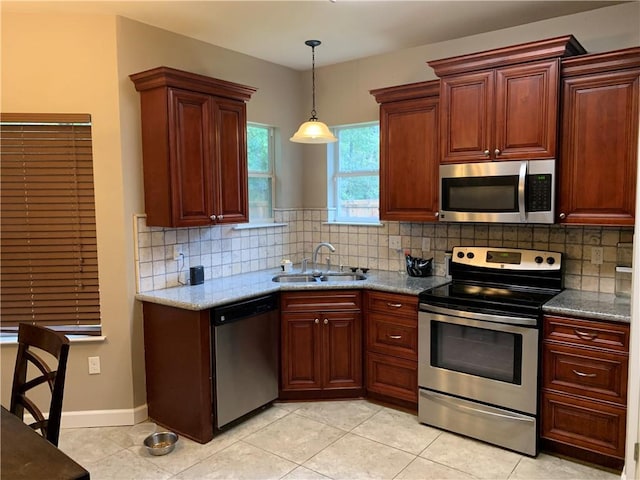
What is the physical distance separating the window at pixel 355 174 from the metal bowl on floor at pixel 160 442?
224 cm

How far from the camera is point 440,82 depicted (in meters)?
3.20

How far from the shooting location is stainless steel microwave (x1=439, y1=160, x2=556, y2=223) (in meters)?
2.88

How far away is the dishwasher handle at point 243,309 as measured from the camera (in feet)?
9.70

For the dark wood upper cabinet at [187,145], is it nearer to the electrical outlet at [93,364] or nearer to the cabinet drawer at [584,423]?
the electrical outlet at [93,364]

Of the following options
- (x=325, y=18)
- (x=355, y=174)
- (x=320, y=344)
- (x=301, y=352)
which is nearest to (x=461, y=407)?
(x=320, y=344)

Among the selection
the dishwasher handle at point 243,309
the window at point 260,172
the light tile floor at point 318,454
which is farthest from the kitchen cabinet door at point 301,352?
the window at point 260,172

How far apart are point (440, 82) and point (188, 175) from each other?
1754 millimetres

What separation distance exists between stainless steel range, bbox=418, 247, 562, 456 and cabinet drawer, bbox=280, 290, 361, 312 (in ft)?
1.73

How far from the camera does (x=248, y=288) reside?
332 cm

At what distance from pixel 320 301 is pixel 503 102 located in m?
1.75

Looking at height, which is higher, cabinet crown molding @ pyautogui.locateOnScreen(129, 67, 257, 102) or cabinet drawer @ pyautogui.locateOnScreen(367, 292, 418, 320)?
cabinet crown molding @ pyautogui.locateOnScreen(129, 67, 257, 102)

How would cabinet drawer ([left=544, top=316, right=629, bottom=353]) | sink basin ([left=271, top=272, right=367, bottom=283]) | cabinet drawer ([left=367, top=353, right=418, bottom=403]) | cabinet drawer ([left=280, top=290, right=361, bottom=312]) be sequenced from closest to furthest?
cabinet drawer ([left=544, top=316, right=629, bottom=353])
cabinet drawer ([left=367, top=353, right=418, bottom=403])
cabinet drawer ([left=280, top=290, right=361, bottom=312])
sink basin ([left=271, top=272, right=367, bottom=283])

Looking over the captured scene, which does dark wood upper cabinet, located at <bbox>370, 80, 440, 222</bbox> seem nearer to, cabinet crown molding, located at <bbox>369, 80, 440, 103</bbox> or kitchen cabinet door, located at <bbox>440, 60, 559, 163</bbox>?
cabinet crown molding, located at <bbox>369, 80, 440, 103</bbox>

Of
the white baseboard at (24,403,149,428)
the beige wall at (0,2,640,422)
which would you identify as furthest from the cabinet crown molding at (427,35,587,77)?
the white baseboard at (24,403,149,428)
